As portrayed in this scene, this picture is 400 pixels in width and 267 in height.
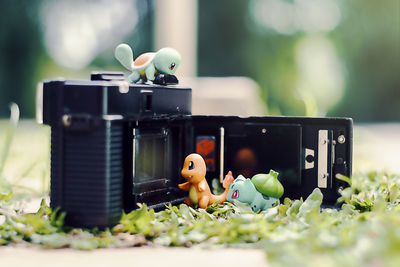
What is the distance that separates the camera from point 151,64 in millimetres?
2885

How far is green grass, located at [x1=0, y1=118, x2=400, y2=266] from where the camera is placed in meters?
1.79

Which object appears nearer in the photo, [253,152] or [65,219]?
[65,219]

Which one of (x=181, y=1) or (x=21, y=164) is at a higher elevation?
(x=181, y=1)

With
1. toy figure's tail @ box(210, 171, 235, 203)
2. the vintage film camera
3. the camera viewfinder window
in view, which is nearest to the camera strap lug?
the vintage film camera

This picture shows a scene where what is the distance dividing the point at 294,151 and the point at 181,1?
4229 millimetres

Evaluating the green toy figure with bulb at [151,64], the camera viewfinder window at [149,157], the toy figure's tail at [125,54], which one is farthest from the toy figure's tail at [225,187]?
the toy figure's tail at [125,54]

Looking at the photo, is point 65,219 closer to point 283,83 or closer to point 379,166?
point 379,166

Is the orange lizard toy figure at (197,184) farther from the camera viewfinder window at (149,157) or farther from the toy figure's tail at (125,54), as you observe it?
the toy figure's tail at (125,54)

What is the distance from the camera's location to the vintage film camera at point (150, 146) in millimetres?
2395

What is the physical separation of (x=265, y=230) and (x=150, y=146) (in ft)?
2.53

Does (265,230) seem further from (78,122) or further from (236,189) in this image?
(78,122)

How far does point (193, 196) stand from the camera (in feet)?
9.43

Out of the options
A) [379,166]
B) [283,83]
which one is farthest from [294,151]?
[283,83]

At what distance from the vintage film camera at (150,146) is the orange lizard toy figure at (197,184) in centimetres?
10
